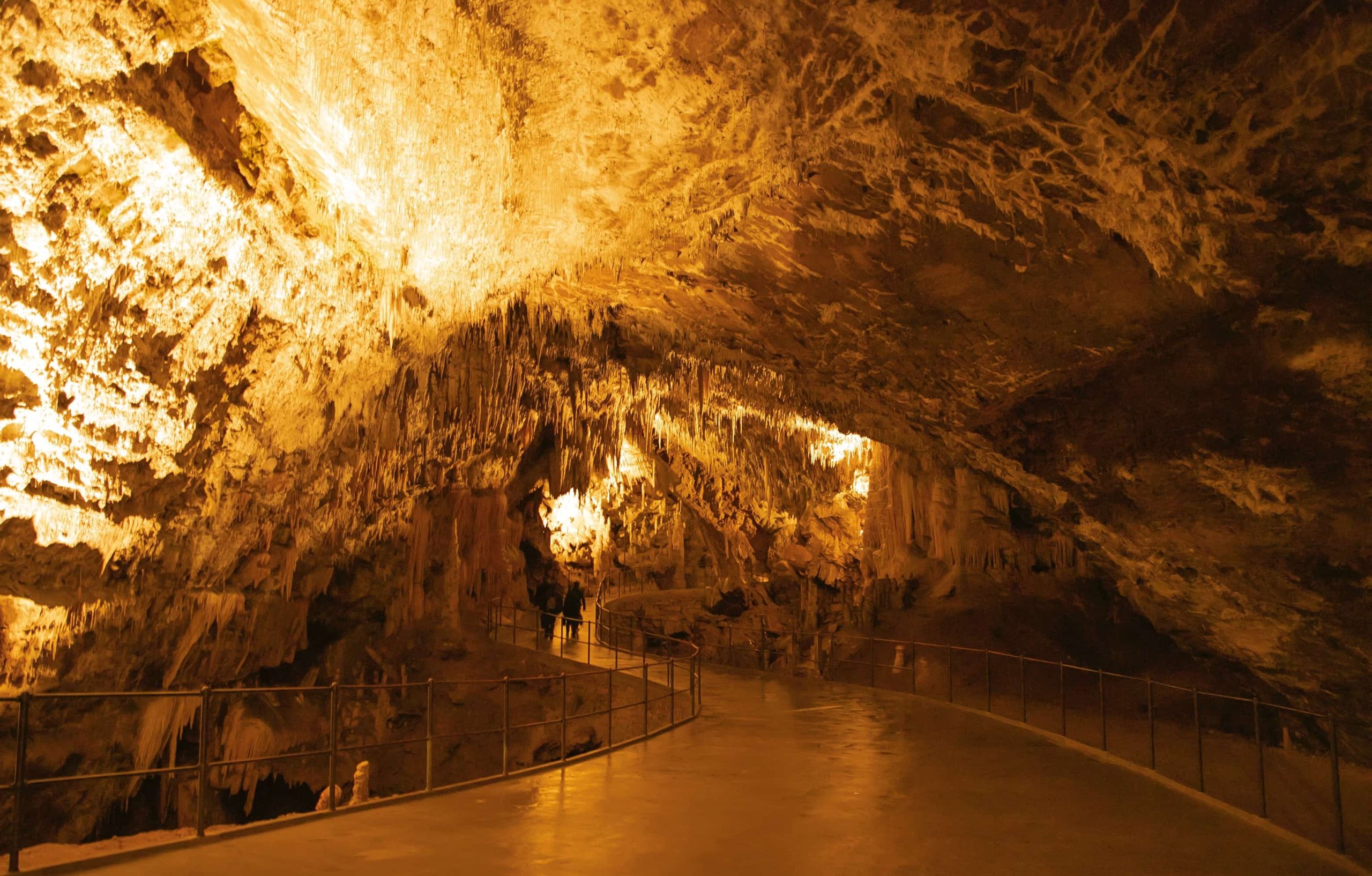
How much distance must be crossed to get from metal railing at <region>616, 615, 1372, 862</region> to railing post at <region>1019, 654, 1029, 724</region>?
40mm

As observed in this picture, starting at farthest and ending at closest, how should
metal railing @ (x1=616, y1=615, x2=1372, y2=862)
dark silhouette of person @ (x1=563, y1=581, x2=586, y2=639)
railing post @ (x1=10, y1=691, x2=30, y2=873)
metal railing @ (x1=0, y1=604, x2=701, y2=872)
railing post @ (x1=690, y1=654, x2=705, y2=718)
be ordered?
dark silhouette of person @ (x1=563, y1=581, x2=586, y2=639)
railing post @ (x1=690, y1=654, x2=705, y2=718)
metal railing @ (x1=616, y1=615, x2=1372, y2=862)
metal railing @ (x1=0, y1=604, x2=701, y2=872)
railing post @ (x1=10, y1=691, x2=30, y2=873)

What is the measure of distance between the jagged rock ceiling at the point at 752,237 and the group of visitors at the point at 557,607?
26.5ft

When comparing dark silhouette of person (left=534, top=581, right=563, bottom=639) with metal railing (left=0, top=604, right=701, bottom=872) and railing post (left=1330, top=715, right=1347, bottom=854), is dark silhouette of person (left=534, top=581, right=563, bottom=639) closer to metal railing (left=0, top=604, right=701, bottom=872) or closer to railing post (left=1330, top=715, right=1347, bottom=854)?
metal railing (left=0, top=604, right=701, bottom=872)

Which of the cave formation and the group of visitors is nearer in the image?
the cave formation

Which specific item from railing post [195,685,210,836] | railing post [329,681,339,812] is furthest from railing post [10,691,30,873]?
railing post [329,681,339,812]

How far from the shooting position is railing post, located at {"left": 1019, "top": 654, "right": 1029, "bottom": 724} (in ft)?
29.4

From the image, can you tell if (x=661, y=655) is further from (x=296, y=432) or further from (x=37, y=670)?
(x=37, y=670)

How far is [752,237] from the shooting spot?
7.33 meters

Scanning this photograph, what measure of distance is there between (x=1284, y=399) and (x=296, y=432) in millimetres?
8570

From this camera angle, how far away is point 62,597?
748 cm

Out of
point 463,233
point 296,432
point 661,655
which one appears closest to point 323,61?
point 463,233

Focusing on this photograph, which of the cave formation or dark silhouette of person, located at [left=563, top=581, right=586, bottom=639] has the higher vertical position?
the cave formation

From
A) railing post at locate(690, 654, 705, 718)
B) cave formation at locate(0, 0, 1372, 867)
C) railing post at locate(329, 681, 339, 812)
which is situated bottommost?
railing post at locate(690, 654, 705, 718)

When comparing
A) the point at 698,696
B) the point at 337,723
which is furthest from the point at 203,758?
the point at 698,696
